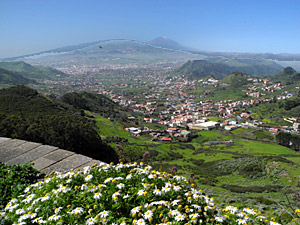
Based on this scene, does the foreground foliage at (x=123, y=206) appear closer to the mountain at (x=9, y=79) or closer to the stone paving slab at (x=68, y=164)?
the stone paving slab at (x=68, y=164)

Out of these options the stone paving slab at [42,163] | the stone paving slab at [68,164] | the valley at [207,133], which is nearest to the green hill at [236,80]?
the valley at [207,133]

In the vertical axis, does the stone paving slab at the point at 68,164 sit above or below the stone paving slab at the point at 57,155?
above

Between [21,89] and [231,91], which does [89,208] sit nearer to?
[21,89]

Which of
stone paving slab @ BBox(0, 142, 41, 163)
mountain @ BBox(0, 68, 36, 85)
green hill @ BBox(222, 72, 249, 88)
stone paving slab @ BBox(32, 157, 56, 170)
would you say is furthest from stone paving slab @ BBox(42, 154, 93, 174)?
mountain @ BBox(0, 68, 36, 85)

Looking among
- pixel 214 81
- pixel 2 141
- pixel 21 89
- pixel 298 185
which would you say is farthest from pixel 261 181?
pixel 214 81

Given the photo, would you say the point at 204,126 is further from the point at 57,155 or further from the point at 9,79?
the point at 9,79

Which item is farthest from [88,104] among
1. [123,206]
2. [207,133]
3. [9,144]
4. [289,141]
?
[123,206]

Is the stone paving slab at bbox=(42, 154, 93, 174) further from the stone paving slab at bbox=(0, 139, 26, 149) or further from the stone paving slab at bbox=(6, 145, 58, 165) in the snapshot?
the stone paving slab at bbox=(0, 139, 26, 149)
